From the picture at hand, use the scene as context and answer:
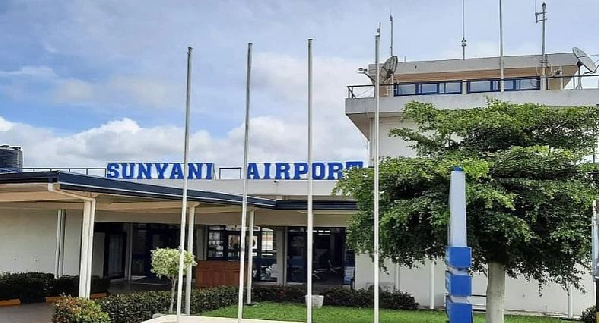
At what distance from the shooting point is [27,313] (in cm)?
1570

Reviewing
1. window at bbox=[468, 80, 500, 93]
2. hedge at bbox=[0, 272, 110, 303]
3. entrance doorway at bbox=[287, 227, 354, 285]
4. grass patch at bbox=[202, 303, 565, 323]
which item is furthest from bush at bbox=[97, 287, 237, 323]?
window at bbox=[468, 80, 500, 93]

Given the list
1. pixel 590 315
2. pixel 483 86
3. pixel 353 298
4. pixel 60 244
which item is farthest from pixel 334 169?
pixel 590 315

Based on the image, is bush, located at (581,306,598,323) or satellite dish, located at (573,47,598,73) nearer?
bush, located at (581,306,598,323)

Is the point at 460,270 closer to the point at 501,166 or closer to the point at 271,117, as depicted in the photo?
the point at 501,166

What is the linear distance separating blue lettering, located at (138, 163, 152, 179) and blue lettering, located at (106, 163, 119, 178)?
98 centimetres

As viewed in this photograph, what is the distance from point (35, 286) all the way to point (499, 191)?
13.4 m

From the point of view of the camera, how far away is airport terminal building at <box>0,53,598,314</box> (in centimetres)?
1681

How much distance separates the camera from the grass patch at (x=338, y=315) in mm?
15016

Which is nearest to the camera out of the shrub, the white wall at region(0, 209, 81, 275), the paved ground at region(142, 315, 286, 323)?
the shrub

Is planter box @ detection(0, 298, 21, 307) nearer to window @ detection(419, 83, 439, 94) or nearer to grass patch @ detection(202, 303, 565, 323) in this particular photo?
grass patch @ detection(202, 303, 565, 323)

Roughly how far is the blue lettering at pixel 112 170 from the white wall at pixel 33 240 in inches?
190

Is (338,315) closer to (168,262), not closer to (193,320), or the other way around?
(193,320)

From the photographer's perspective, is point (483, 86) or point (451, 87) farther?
point (451, 87)

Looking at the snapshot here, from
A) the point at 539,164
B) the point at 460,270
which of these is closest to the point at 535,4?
the point at 539,164
